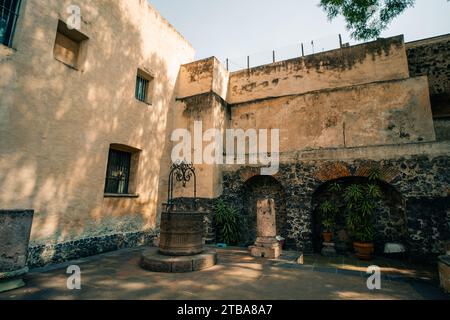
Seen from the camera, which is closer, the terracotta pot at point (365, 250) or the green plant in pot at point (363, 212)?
the terracotta pot at point (365, 250)

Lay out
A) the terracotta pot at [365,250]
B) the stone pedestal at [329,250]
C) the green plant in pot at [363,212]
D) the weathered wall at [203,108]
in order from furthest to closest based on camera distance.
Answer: the weathered wall at [203,108], the stone pedestal at [329,250], the green plant in pot at [363,212], the terracotta pot at [365,250]

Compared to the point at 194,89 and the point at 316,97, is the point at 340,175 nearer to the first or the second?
the point at 316,97

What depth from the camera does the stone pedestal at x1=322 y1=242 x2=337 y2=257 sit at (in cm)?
750

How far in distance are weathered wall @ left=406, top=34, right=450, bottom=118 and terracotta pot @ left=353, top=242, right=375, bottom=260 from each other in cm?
716

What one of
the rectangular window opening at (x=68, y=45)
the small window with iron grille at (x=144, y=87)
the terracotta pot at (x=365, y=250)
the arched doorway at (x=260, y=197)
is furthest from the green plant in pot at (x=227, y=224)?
the rectangular window opening at (x=68, y=45)

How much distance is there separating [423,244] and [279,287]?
17.1ft

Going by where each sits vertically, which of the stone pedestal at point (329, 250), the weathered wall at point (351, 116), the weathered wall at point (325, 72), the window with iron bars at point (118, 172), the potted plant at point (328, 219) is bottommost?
the stone pedestal at point (329, 250)

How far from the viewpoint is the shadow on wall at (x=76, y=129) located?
493cm

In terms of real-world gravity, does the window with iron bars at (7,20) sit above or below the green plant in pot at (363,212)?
above

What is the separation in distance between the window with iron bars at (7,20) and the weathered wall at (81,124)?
174 millimetres

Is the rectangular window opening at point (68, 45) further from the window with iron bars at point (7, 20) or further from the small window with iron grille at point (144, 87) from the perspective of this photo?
the small window with iron grille at point (144, 87)

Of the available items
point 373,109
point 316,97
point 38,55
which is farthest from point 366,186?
point 38,55

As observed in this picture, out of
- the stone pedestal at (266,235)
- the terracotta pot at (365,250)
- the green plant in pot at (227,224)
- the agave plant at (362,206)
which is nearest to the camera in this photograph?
the stone pedestal at (266,235)

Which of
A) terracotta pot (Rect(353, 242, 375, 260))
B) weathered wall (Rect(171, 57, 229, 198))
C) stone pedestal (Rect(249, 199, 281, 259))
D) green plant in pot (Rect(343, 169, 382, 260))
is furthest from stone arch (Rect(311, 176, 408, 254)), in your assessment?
weathered wall (Rect(171, 57, 229, 198))
